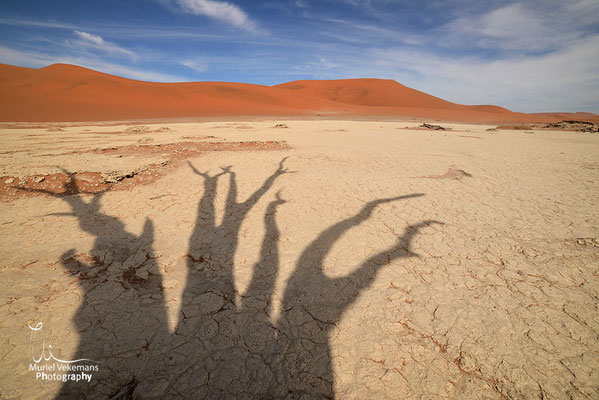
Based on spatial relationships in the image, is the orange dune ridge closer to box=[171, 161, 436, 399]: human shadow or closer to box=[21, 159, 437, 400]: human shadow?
box=[21, 159, 437, 400]: human shadow

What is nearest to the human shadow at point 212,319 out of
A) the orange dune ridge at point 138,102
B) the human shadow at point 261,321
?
the human shadow at point 261,321

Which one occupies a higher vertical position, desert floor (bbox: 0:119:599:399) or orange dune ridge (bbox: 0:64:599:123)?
orange dune ridge (bbox: 0:64:599:123)

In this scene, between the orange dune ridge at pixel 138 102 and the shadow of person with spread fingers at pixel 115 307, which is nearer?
the shadow of person with spread fingers at pixel 115 307

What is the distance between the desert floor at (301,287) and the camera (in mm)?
1188

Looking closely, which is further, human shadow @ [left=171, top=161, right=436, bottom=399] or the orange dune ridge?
the orange dune ridge

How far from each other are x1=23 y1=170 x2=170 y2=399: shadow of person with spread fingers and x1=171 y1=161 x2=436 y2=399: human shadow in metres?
0.19

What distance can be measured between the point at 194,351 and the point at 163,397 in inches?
8.6

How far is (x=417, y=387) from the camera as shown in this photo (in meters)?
1.14

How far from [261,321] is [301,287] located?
372 mm

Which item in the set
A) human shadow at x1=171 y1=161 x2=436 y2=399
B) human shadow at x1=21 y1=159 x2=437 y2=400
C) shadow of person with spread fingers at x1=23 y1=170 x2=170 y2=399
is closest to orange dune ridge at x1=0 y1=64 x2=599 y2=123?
shadow of person with spread fingers at x1=23 y1=170 x2=170 y2=399

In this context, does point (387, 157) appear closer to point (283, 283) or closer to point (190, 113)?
point (283, 283)

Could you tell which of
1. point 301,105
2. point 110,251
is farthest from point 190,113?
point 110,251

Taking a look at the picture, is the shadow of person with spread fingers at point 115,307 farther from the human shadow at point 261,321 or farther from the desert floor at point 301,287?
the human shadow at point 261,321

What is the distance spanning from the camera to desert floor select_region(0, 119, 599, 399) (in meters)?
1.19
